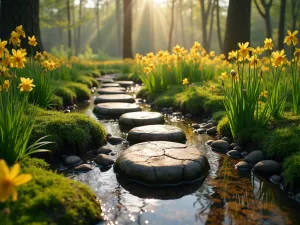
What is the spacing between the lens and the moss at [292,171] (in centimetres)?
321

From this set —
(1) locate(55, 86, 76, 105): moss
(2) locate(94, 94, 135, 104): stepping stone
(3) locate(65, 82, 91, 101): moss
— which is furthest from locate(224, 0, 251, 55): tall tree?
(1) locate(55, 86, 76, 105): moss

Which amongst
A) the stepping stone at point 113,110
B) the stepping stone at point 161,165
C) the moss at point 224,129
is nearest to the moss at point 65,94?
the stepping stone at point 113,110

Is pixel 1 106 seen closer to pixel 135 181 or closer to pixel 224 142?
pixel 135 181

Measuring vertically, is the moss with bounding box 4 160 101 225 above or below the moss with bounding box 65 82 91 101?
below

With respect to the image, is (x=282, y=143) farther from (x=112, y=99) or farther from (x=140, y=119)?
(x=112, y=99)

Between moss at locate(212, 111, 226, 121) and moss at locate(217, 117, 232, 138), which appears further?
moss at locate(212, 111, 226, 121)

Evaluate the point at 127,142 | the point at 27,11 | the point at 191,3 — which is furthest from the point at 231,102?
the point at 191,3

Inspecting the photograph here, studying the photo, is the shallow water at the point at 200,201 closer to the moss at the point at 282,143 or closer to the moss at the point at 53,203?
the moss at the point at 53,203

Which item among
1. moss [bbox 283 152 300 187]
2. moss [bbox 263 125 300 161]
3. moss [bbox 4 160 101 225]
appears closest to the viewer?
moss [bbox 4 160 101 225]

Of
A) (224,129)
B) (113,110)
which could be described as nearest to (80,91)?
(113,110)

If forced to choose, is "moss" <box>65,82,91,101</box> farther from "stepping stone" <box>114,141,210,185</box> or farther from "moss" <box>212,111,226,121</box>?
"stepping stone" <box>114,141,210,185</box>

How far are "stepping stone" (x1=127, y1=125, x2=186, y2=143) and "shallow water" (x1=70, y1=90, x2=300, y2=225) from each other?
1.10m

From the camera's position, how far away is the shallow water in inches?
107

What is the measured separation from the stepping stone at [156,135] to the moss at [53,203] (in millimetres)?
2071
